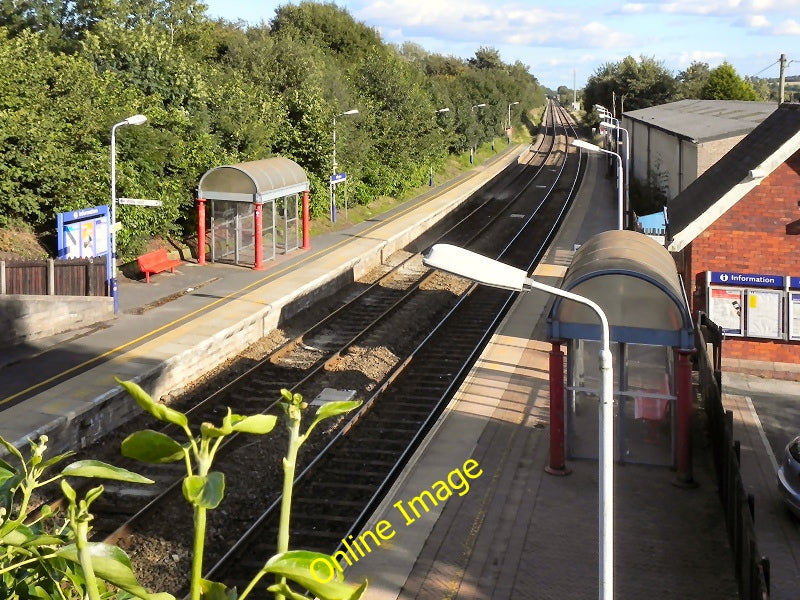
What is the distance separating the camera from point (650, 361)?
1232cm

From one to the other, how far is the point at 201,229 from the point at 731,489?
18.9m

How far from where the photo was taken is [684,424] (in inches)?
454

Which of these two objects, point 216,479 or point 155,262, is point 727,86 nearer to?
point 155,262

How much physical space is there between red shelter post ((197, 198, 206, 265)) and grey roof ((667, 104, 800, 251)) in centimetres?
1265

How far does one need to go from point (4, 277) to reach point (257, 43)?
23.6 m

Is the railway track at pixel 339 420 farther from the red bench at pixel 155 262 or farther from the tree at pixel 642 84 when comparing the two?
the tree at pixel 642 84

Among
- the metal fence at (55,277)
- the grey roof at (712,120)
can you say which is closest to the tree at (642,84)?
the grey roof at (712,120)

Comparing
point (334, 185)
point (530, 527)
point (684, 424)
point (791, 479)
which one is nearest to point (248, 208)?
point (334, 185)

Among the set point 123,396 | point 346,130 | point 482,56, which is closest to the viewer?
point 123,396

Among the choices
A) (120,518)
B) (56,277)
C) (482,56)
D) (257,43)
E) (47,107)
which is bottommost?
(120,518)

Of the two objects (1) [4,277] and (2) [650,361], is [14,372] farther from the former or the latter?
(2) [650,361]

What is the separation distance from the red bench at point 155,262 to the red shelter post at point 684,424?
15.5 meters

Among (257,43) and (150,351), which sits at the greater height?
(257,43)

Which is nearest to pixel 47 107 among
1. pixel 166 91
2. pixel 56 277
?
pixel 56 277
